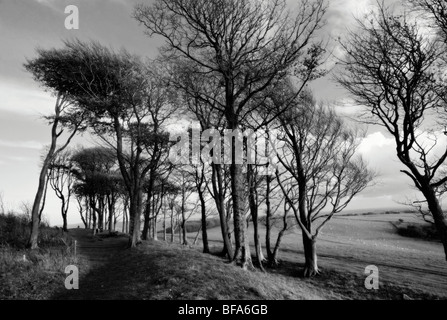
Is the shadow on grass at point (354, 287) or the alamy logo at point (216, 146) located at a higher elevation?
the alamy logo at point (216, 146)

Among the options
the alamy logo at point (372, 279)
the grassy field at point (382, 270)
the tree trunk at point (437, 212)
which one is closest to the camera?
the tree trunk at point (437, 212)

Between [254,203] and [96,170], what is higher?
[96,170]

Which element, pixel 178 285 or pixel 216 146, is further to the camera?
pixel 216 146

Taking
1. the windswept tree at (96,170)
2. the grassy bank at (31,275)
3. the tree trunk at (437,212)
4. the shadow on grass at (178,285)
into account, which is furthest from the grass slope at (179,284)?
the windswept tree at (96,170)

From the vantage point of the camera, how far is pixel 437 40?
999cm

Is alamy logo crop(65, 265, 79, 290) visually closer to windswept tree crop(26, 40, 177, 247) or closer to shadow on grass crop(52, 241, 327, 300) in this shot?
shadow on grass crop(52, 241, 327, 300)

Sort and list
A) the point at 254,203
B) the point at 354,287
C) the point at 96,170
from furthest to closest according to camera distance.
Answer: the point at 96,170 < the point at 254,203 < the point at 354,287

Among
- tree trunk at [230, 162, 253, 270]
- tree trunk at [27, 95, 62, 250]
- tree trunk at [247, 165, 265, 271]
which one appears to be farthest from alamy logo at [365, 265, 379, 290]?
tree trunk at [27, 95, 62, 250]

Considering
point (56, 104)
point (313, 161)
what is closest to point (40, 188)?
point (56, 104)

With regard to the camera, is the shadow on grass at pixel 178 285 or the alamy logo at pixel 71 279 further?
the alamy logo at pixel 71 279

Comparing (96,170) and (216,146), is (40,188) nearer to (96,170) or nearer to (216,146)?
(216,146)

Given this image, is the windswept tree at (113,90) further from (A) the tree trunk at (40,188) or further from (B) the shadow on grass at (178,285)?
(B) the shadow on grass at (178,285)
